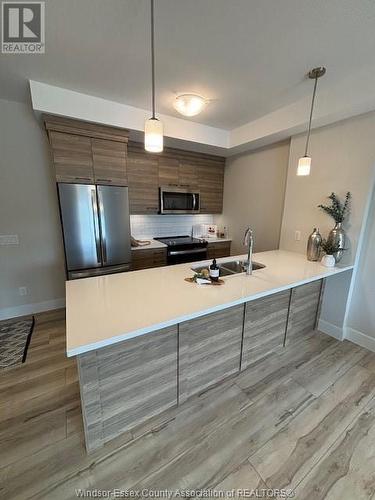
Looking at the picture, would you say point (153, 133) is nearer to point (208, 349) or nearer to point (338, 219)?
point (208, 349)

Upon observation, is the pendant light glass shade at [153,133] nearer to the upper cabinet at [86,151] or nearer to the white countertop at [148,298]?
the white countertop at [148,298]

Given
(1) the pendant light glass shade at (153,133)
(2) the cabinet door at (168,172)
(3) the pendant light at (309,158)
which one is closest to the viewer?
(1) the pendant light glass shade at (153,133)

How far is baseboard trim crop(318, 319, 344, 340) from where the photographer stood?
250 cm

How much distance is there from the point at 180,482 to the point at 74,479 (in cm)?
60

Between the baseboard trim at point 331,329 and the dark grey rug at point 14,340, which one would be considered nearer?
the dark grey rug at point 14,340

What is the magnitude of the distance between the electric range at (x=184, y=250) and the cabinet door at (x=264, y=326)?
179 cm

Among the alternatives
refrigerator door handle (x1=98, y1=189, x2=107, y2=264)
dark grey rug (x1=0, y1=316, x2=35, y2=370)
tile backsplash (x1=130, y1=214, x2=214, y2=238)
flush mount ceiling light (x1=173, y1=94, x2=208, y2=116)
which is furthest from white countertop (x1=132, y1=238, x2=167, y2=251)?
flush mount ceiling light (x1=173, y1=94, x2=208, y2=116)

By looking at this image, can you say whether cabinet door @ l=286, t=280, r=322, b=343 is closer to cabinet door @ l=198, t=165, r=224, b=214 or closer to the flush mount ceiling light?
the flush mount ceiling light

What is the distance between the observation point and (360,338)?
241 centimetres

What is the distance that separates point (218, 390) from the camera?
1790mm

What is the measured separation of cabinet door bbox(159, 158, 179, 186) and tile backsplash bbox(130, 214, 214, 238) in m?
0.65

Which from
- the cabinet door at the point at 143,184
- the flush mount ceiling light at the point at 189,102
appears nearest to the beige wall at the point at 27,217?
the cabinet door at the point at 143,184

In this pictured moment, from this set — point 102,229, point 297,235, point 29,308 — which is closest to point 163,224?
point 102,229

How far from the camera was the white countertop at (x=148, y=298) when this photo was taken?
1.12 meters
